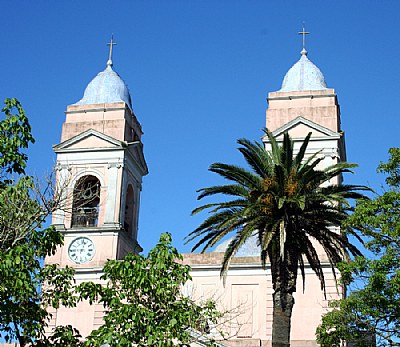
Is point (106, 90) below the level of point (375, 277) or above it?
above

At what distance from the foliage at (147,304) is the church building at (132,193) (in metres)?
15.7

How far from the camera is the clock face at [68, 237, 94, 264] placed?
41938mm

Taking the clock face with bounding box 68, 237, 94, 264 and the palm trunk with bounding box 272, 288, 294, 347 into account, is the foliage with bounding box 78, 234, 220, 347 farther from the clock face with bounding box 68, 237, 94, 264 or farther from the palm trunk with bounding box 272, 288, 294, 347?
the clock face with bounding box 68, 237, 94, 264

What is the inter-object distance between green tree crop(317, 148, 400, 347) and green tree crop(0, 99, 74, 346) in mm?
10033

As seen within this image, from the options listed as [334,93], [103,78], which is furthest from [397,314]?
[103,78]

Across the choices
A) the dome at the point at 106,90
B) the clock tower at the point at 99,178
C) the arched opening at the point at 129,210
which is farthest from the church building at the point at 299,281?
the dome at the point at 106,90

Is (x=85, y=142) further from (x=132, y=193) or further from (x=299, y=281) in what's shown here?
(x=299, y=281)

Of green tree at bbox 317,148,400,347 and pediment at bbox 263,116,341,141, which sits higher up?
pediment at bbox 263,116,341,141

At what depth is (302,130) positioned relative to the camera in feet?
138

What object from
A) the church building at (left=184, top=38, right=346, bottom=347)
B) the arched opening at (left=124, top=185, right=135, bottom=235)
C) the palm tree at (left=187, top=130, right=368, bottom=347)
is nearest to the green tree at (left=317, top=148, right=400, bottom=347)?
the palm tree at (left=187, top=130, right=368, bottom=347)

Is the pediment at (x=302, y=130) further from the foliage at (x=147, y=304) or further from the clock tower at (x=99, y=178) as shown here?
the foliage at (x=147, y=304)

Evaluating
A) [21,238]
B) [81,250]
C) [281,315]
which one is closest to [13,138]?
[21,238]

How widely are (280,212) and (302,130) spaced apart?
1462cm

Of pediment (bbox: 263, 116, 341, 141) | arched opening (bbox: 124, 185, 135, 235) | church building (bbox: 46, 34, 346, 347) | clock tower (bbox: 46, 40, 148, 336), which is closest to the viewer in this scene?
church building (bbox: 46, 34, 346, 347)
